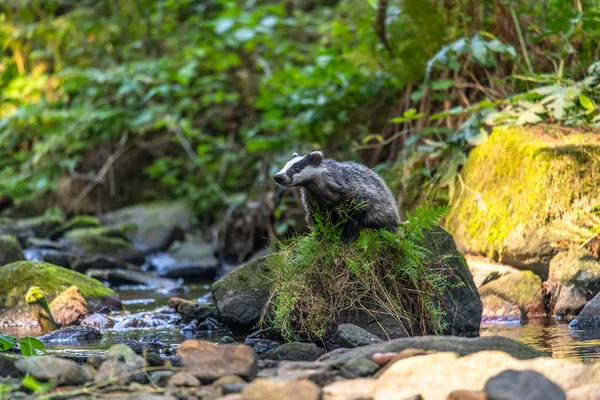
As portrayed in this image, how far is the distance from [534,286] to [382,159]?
14.3ft

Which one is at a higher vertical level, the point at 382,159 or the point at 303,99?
the point at 303,99

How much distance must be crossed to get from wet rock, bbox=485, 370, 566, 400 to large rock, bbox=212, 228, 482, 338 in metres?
2.07

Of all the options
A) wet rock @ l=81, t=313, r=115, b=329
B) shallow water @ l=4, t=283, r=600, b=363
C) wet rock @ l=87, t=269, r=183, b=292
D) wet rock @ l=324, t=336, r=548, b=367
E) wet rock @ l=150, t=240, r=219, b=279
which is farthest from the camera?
wet rock @ l=150, t=240, r=219, b=279

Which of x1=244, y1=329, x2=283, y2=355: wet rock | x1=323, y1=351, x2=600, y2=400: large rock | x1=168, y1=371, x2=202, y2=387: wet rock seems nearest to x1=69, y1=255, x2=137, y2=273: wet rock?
x1=244, y1=329, x2=283, y2=355: wet rock

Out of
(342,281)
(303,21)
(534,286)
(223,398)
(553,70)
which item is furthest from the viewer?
(303,21)

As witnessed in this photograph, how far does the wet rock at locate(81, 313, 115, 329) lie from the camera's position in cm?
761

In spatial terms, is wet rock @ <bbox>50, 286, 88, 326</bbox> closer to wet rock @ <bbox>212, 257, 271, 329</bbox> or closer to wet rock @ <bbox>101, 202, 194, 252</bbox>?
wet rock @ <bbox>212, 257, 271, 329</bbox>

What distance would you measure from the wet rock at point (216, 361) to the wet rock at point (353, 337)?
3.97 feet

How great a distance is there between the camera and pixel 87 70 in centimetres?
1552

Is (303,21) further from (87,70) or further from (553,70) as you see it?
(553,70)

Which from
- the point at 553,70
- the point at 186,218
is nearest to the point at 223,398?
the point at 553,70

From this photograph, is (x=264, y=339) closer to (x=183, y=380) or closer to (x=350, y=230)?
(x=350, y=230)

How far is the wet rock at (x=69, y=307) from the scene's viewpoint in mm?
7695

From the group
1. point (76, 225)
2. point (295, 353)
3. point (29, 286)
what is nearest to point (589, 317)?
point (295, 353)
